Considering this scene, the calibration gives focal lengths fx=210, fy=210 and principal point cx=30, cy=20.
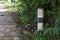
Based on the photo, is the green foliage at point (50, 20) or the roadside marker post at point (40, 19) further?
the roadside marker post at point (40, 19)

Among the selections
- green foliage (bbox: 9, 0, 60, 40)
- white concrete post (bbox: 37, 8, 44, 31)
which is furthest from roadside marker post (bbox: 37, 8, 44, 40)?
green foliage (bbox: 9, 0, 60, 40)

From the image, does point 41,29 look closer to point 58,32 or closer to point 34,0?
point 58,32

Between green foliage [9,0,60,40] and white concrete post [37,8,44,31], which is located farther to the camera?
white concrete post [37,8,44,31]

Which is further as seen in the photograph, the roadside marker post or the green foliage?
the roadside marker post

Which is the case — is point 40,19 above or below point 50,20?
above

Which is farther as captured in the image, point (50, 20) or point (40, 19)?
point (50, 20)

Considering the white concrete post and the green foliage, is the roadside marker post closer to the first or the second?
the white concrete post

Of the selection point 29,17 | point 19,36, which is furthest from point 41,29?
point 29,17

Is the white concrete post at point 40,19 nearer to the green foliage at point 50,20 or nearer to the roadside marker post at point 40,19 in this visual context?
the roadside marker post at point 40,19

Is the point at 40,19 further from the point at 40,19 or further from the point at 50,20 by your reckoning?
the point at 50,20

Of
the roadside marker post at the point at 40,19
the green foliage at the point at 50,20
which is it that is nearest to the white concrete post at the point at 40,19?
the roadside marker post at the point at 40,19

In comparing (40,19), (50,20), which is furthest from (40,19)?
(50,20)

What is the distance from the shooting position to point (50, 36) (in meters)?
6.14

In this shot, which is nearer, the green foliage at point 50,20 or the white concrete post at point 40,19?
the green foliage at point 50,20
